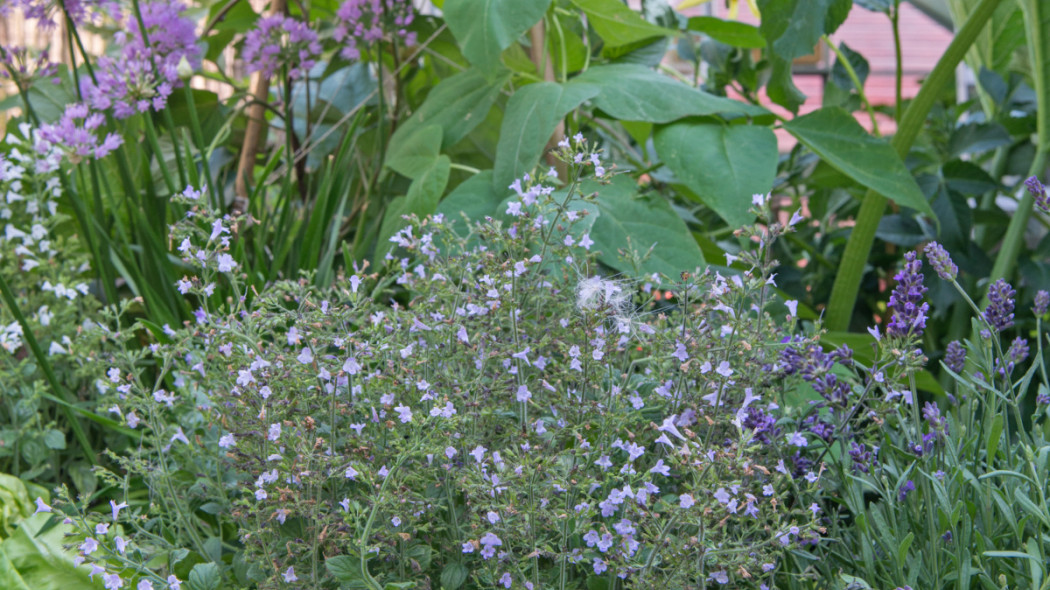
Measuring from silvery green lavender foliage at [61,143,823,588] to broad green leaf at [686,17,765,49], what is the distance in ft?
2.36

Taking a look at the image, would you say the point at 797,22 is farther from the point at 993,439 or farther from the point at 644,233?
the point at 993,439

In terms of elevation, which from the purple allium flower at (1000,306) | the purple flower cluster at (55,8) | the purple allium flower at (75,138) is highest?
the purple flower cluster at (55,8)

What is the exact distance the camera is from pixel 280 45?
4.07ft

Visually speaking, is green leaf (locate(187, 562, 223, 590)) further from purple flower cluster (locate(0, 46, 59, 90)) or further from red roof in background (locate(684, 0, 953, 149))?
red roof in background (locate(684, 0, 953, 149))

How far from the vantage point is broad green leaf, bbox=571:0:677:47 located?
1161 millimetres

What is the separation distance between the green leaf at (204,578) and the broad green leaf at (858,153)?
86 cm

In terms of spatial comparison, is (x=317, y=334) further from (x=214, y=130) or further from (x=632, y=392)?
(x=214, y=130)

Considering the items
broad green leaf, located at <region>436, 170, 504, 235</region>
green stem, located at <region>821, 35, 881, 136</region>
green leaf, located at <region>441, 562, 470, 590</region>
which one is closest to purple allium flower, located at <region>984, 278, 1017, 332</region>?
green leaf, located at <region>441, 562, 470, 590</region>

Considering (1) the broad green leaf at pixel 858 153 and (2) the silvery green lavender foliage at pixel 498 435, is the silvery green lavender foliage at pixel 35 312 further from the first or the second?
(1) the broad green leaf at pixel 858 153

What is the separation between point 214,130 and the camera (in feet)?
4.75

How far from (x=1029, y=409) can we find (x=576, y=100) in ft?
2.52

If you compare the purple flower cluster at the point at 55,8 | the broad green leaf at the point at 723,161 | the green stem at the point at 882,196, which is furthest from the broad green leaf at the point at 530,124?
the purple flower cluster at the point at 55,8

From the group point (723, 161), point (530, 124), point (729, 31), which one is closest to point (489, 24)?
point (530, 124)

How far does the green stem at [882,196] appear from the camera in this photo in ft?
3.84
